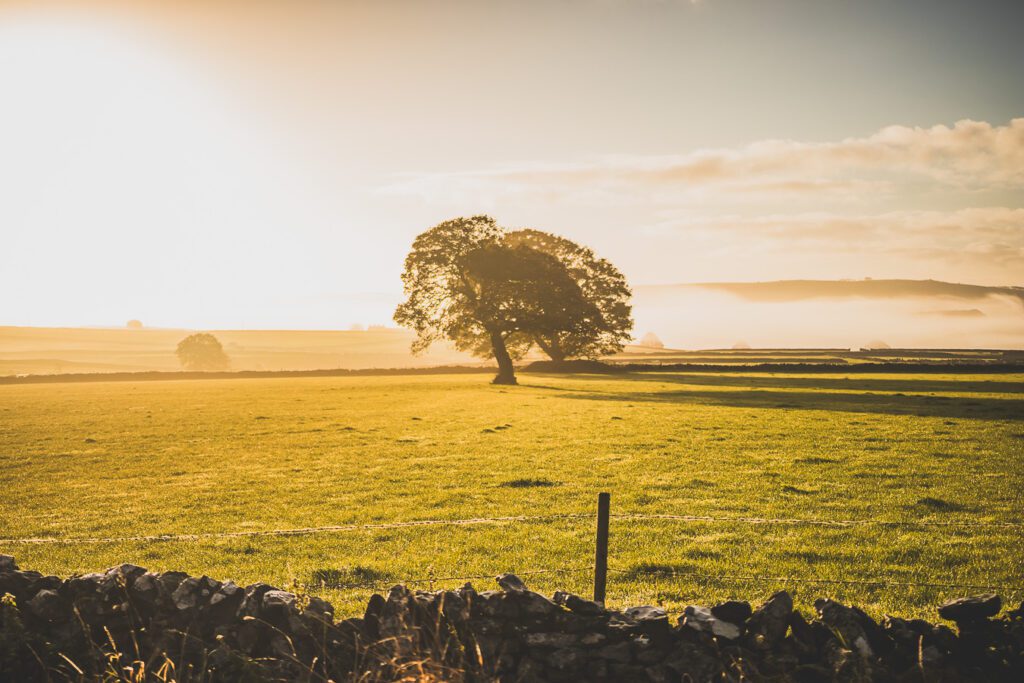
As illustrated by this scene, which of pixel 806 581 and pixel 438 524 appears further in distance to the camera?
pixel 438 524

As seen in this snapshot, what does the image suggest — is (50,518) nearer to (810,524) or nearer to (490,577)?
(490,577)

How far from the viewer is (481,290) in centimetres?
5966

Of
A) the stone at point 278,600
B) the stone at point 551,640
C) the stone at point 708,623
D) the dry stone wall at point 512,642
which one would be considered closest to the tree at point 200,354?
the dry stone wall at point 512,642

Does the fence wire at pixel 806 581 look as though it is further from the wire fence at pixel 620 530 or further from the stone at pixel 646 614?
the stone at pixel 646 614

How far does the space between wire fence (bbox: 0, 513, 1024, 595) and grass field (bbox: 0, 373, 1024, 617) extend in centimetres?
10

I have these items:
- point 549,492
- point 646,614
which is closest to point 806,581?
point 646,614

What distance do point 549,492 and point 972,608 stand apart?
34.3 feet

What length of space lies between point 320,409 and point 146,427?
10.2 metres

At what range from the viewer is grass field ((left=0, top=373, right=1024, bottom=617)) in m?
9.92

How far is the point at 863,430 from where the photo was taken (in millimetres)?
26594

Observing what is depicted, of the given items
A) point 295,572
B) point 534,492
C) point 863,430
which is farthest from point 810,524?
point 863,430

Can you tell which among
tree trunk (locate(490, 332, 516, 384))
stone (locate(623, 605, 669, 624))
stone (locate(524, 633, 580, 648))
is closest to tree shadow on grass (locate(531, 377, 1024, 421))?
tree trunk (locate(490, 332, 516, 384))

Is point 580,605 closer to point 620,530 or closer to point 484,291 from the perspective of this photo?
point 620,530

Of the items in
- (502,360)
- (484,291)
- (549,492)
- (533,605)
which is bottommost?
(549,492)
